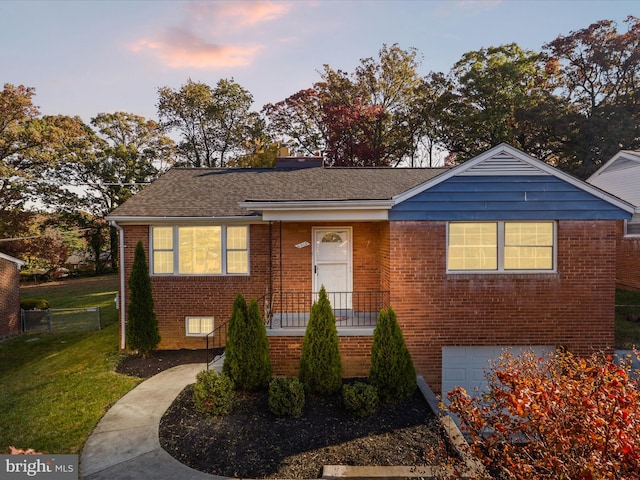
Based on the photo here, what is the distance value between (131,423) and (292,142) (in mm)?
26645

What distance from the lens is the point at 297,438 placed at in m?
5.20

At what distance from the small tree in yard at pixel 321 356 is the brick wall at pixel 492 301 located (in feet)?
5.61

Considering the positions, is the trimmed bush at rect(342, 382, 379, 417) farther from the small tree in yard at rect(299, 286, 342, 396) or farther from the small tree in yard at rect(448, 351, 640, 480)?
the small tree in yard at rect(448, 351, 640, 480)

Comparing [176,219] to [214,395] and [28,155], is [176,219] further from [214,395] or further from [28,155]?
[28,155]

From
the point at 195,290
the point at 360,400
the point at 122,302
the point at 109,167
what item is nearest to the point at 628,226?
the point at 360,400

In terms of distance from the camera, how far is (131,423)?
19.1 feet

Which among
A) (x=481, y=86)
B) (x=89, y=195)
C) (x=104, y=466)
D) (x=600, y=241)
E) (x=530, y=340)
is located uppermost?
(x=481, y=86)

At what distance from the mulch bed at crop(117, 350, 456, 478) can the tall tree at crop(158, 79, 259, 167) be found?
93.1 feet

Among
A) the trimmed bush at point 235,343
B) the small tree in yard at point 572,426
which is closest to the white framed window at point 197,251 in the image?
the trimmed bush at point 235,343


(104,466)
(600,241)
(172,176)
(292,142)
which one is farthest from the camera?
(292,142)

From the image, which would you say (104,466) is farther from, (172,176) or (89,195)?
(89,195)

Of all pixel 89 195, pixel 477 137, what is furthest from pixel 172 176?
pixel 89 195
